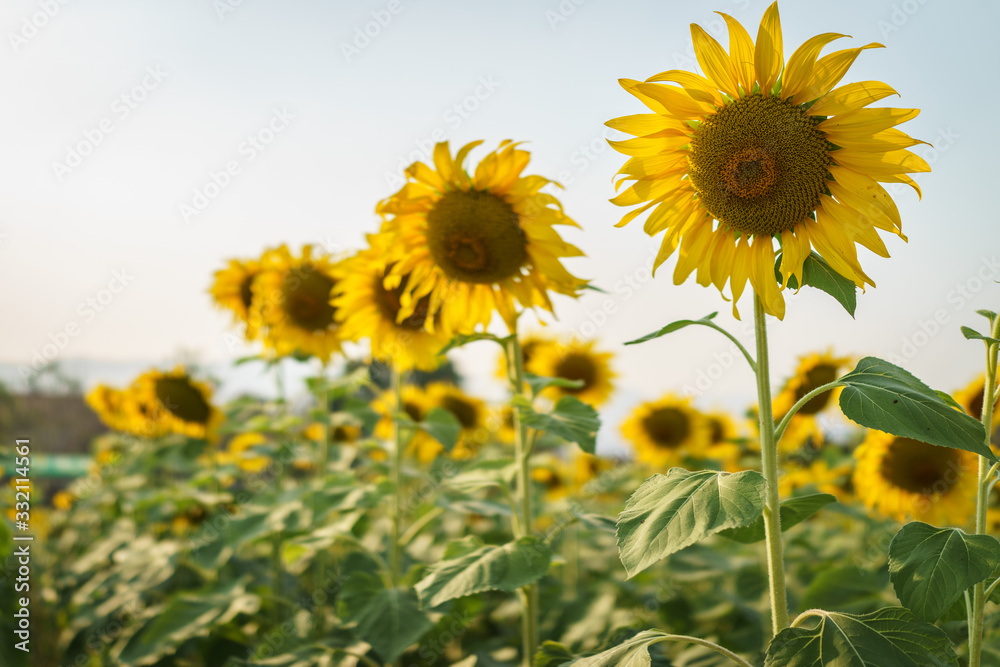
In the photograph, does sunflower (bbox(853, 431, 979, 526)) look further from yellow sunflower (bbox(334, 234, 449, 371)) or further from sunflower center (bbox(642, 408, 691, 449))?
yellow sunflower (bbox(334, 234, 449, 371))

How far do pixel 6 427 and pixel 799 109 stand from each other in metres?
8.61

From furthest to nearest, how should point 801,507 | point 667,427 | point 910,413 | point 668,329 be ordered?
point 667,427
point 801,507
point 668,329
point 910,413

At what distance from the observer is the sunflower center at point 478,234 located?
7.75ft

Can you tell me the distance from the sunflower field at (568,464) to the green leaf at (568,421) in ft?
0.03

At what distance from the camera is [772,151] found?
149cm

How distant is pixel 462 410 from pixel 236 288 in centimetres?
176

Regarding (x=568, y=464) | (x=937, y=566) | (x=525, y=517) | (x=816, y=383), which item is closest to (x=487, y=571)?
(x=525, y=517)

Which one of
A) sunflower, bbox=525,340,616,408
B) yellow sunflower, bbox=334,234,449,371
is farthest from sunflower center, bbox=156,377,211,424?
sunflower, bbox=525,340,616,408

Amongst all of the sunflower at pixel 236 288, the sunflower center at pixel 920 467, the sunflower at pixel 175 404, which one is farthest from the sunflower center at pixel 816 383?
the sunflower at pixel 175 404

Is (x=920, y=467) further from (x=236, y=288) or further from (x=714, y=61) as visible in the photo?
(x=236, y=288)

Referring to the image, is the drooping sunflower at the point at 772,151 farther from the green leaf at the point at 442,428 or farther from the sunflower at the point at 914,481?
the sunflower at the point at 914,481

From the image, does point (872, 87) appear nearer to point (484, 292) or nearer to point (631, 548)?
point (631, 548)

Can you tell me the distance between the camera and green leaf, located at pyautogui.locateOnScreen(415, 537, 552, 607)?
185 centimetres

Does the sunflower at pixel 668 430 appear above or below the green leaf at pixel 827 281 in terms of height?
below
